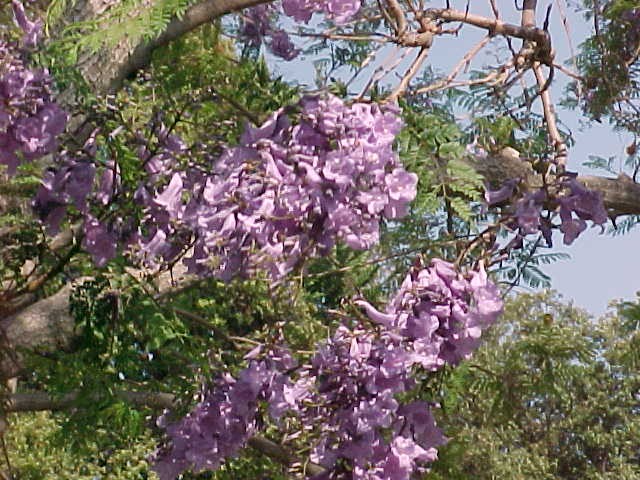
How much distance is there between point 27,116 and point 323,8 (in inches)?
35.2

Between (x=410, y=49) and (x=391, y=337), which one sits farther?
(x=410, y=49)

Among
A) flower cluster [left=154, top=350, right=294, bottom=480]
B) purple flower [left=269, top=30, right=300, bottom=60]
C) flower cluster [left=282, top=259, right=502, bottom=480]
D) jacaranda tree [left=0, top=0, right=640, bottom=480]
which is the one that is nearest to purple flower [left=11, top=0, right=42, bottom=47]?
jacaranda tree [left=0, top=0, right=640, bottom=480]

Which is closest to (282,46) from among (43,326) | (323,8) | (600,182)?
(600,182)

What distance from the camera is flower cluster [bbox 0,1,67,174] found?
10.3ft

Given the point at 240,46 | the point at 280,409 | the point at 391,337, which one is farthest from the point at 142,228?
the point at 240,46

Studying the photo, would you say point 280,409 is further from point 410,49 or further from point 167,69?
point 167,69

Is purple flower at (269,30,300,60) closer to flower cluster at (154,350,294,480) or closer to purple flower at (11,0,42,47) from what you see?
purple flower at (11,0,42,47)

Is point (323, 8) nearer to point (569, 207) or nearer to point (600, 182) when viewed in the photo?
point (569, 207)

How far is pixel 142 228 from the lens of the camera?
11.4 feet

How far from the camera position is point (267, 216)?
2357 millimetres

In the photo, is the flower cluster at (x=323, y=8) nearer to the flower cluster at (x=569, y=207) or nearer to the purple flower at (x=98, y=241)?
the flower cluster at (x=569, y=207)

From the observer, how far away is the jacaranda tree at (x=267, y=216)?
2.51m

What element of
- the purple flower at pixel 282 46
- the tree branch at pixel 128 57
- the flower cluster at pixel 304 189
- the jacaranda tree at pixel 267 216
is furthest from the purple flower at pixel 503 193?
the purple flower at pixel 282 46

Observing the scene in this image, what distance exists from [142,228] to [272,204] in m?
1.18
